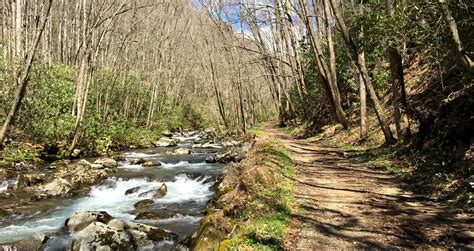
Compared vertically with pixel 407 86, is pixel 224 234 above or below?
below

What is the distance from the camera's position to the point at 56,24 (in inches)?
1519

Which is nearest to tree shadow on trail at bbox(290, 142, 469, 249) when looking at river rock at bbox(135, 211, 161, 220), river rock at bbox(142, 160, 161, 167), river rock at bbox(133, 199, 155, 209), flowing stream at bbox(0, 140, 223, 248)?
flowing stream at bbox(0, 140, 223, 248)

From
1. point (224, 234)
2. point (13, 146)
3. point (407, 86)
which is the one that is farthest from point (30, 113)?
point (407, 86)

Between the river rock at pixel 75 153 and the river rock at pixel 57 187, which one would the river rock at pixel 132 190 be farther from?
the river rock at pixel 75 153

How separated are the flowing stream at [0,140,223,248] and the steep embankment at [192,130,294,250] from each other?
1432 mm

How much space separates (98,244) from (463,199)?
6636mm

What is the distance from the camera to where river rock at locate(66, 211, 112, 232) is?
8930 millimetres

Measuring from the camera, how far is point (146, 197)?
12531 millimetres

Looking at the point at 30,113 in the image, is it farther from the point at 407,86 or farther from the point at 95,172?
the point at 407,86

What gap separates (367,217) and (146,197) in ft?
27.8

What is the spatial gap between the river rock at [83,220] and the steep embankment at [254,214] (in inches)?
105

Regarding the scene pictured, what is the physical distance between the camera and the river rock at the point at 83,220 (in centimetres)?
893

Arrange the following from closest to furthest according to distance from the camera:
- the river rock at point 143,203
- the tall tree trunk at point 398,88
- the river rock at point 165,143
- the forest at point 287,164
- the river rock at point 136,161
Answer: the forest at point 287,164
the tall tree trunk at point 398,88
the river rock at point 143,203
the river rock at point 136,161
the river rock at point 165,143

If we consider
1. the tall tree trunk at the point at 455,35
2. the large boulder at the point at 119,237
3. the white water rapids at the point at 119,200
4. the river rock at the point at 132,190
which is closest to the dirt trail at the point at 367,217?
the tall tree trunk at the point at 455,35
